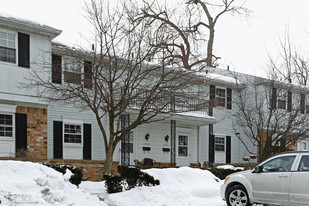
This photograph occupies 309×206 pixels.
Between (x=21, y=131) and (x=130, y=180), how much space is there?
21.0 feet

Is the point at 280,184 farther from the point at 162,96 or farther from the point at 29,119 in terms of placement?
the point at 29,119

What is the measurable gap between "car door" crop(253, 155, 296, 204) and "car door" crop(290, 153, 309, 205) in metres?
0.14

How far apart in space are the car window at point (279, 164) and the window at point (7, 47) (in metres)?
11.1

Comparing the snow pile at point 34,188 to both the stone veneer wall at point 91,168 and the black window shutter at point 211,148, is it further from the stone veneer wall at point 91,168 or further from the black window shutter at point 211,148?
the black window shutter at point 211,148

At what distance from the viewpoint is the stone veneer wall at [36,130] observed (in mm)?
16031

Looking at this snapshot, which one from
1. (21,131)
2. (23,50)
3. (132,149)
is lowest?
(132,149)

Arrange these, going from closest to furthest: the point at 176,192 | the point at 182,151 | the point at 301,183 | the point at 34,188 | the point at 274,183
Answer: the point at 34,188 < the point at 301,183 < the point at 274,183 < the point at 176,192 < the point at 182,151

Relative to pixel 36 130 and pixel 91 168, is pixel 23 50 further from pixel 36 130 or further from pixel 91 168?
pixel 91 168

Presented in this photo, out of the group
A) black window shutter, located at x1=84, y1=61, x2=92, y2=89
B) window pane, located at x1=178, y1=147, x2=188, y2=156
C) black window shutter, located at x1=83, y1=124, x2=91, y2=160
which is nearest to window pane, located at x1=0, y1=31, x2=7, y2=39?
black window shutter, located at x1=84, y1=61, x2=92, y2=89

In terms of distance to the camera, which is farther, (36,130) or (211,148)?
(211,148)

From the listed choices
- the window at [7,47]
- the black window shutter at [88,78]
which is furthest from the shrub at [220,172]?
the window at [7,47]

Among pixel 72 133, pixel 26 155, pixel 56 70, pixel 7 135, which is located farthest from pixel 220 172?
pixel 7 135

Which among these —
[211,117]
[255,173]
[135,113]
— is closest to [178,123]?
[211,117]

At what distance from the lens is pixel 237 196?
9891mm
